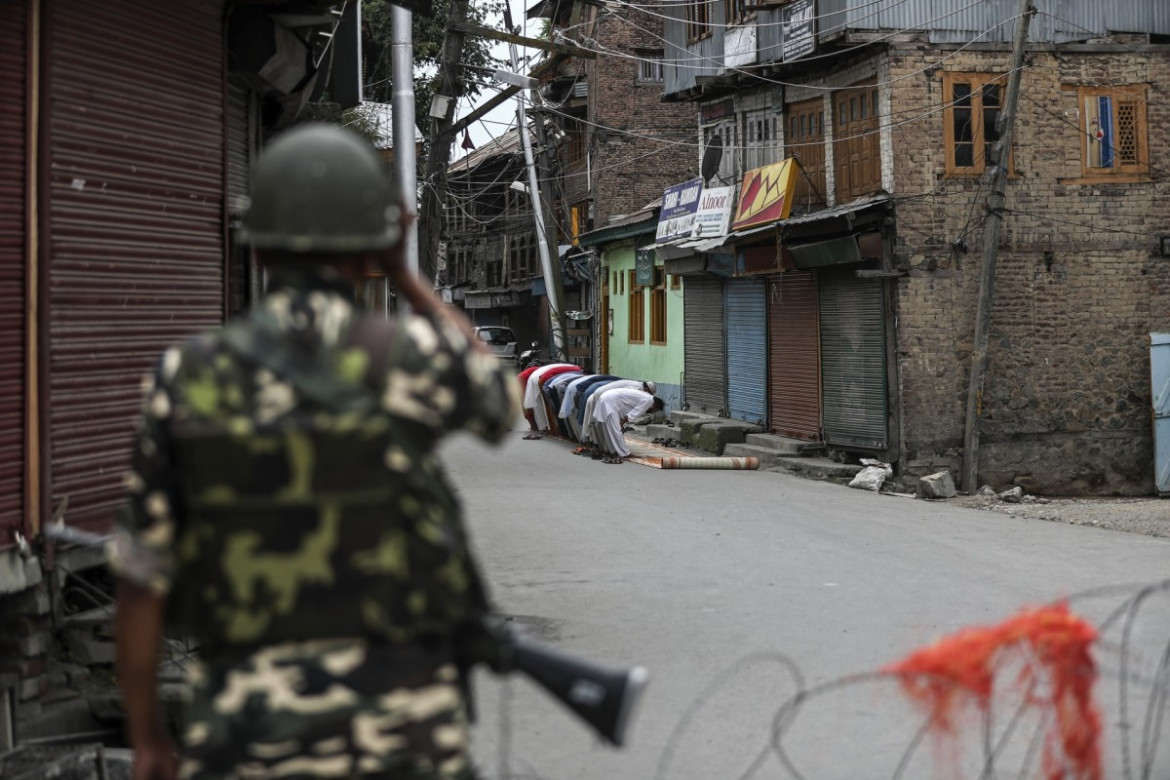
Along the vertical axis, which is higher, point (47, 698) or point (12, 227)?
point (12, 227)

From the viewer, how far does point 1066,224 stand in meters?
18.2

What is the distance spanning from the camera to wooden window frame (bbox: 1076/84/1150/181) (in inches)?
722

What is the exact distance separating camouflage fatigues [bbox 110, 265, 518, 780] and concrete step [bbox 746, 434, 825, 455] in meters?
18.1

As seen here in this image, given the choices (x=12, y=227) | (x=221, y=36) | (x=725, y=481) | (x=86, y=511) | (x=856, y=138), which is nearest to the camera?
(x=12, y=227)

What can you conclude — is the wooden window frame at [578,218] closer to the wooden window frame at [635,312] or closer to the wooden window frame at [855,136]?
the wooden window frame at [635,312]

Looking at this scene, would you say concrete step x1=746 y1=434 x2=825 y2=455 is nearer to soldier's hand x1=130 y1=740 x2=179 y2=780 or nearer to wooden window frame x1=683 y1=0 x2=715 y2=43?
wooden window frame x1=683 y1=0 x2=715 y2=43

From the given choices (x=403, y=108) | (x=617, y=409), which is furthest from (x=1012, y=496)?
(x=403, y=108)

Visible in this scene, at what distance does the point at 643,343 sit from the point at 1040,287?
13710 millimetres

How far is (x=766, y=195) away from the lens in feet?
67.9

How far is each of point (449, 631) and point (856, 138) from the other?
58.4 feet

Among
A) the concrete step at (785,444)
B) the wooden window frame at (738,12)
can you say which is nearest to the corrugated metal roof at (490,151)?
the wooden window frame at (738,12)

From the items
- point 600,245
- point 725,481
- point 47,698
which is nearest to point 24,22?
point 47,698

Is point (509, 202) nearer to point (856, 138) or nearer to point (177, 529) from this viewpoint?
point (856, 138)

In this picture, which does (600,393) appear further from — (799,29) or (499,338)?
(499,338)
